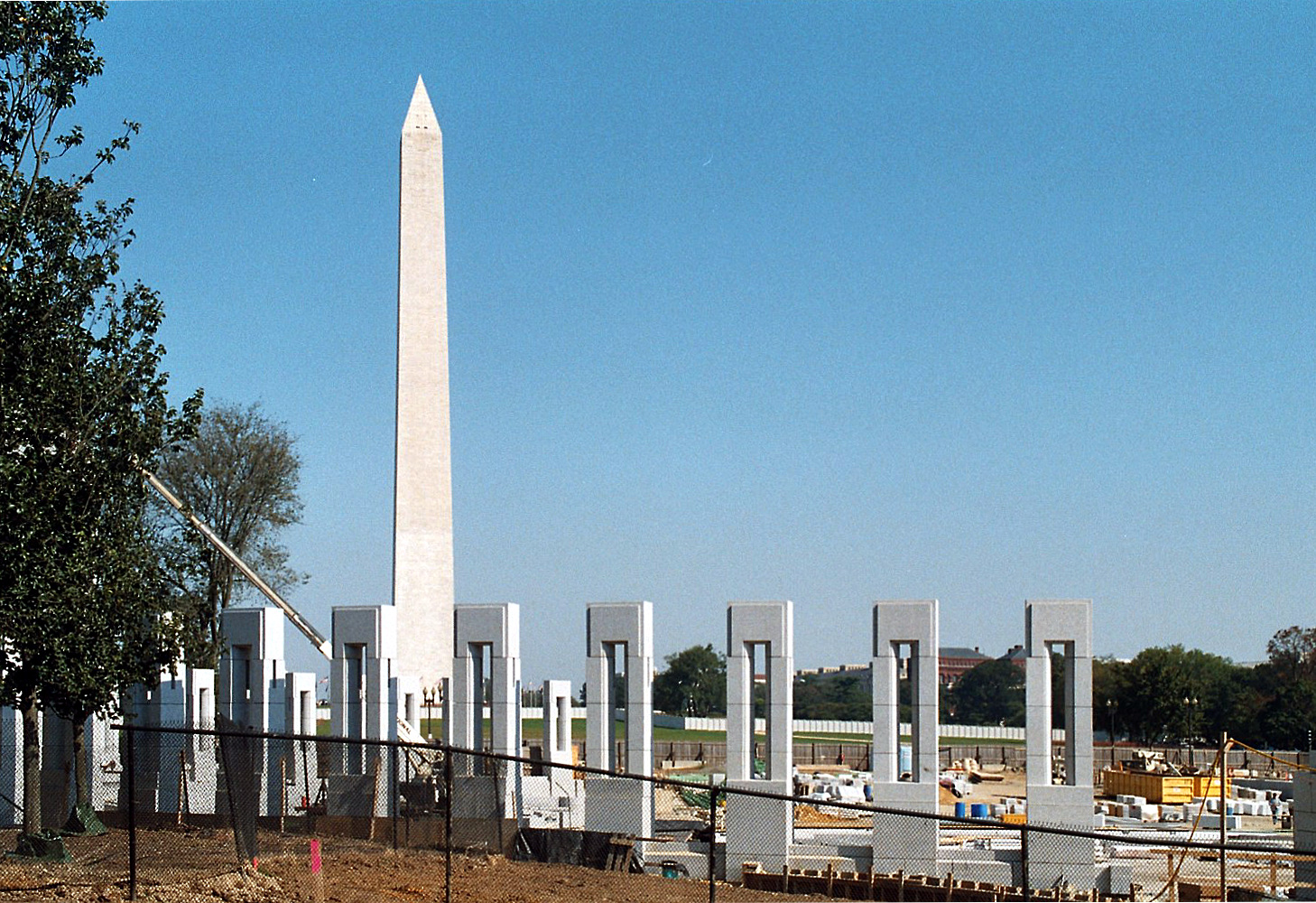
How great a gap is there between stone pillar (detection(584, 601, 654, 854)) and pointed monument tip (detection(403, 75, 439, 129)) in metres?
26.4

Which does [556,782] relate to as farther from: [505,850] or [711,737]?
[711,737]

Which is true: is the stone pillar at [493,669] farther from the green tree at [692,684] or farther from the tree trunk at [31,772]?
the green tree at [692,684]

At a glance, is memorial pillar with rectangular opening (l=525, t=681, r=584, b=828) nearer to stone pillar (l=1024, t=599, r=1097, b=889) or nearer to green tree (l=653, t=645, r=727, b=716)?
stone pillar (l=1024, t=599, r=1097, b=889)

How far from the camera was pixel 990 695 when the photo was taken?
144 meters

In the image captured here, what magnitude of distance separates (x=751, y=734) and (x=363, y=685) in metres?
8.33

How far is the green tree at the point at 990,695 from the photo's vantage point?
142 metres

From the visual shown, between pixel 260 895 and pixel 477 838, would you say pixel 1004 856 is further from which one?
pixel 260 895

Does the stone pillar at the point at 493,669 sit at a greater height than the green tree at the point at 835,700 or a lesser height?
greater

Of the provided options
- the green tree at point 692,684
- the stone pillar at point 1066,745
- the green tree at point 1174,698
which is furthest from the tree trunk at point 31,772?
the green tree at point 692,684

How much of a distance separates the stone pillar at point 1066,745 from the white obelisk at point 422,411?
90.8 ft

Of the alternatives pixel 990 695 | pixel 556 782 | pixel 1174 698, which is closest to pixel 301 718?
pixel 556 782

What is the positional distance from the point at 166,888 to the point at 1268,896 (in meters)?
17.1

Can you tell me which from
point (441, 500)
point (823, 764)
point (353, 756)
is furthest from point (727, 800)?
point (823, 764)

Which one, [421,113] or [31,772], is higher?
[421,113]
